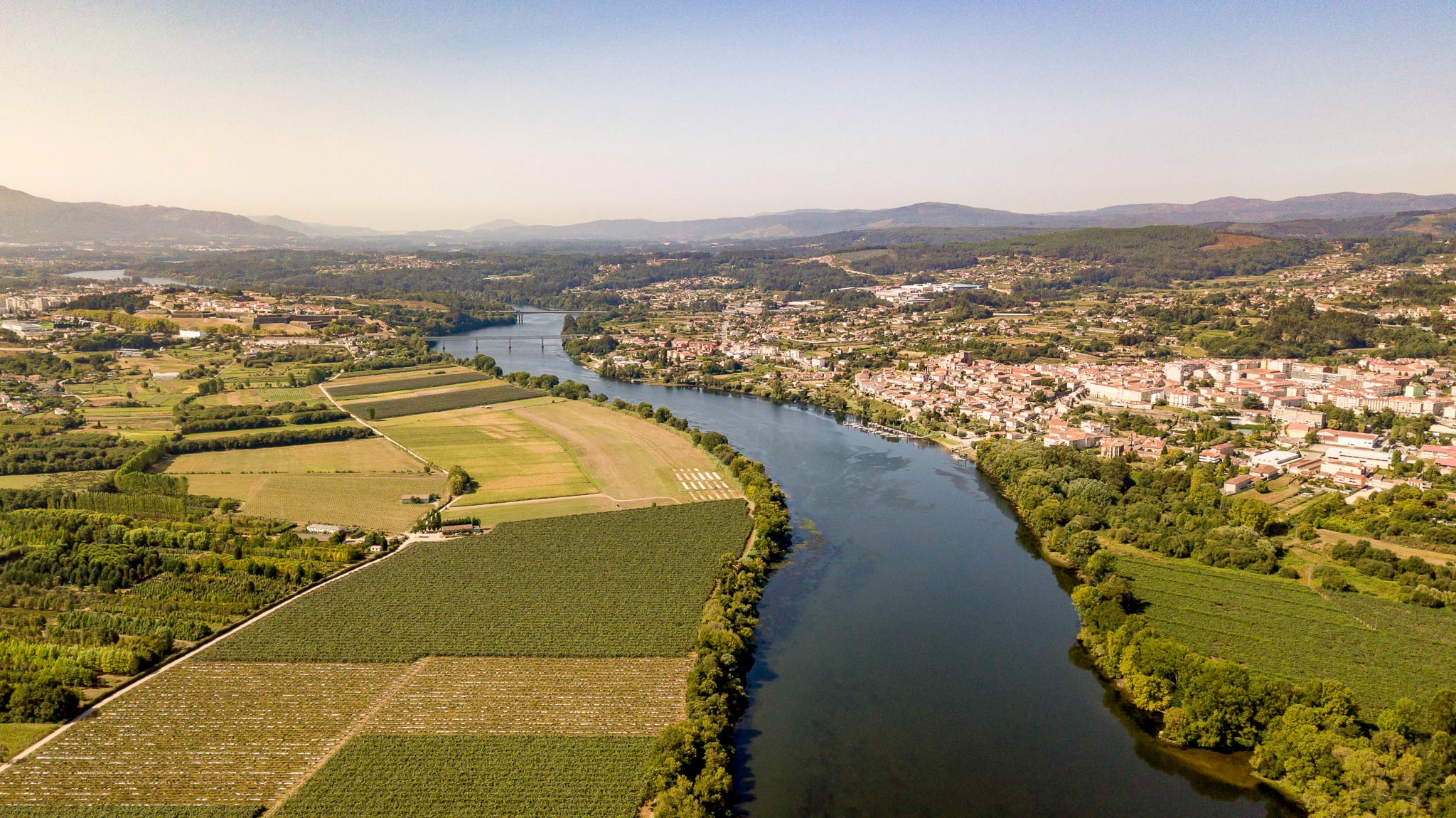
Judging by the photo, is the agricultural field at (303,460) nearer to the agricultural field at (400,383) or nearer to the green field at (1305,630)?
the agricultural field at (400,383)

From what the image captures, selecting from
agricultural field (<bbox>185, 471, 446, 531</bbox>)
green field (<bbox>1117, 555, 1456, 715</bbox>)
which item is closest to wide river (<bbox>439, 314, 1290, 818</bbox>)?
green field (<bbox>1117, 555, 1456, 715</bbox>)

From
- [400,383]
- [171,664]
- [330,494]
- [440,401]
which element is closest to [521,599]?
[171,664]

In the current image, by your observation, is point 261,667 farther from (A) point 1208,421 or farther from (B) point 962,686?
(A) point 1208,421

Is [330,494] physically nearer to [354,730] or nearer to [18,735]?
[18,735]

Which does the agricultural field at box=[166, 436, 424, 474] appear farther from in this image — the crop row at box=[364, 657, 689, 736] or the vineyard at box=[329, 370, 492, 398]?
the crop row at box=[364, 657, 689, 736]

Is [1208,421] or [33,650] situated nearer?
[33,650]

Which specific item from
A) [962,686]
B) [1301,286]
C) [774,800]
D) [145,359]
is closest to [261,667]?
[774,800]
